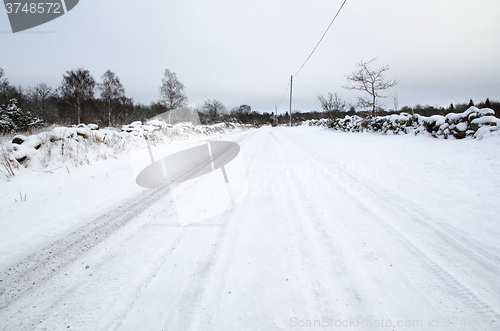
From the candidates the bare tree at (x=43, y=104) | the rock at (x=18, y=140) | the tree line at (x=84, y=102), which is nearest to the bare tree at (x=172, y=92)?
the tree line at (x=84, y=102)

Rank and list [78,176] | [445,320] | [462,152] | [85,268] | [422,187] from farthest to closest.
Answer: [462,152] → [78,176] → [422,187] → [85,268] → [445,320]

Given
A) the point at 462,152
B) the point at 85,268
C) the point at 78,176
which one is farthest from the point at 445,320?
the point at 78,176

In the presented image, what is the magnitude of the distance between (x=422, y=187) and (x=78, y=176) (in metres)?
8.10

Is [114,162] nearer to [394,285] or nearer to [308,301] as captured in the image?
[308,301]

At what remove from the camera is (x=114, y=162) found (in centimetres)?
689

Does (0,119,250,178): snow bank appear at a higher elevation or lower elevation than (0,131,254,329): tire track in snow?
higher

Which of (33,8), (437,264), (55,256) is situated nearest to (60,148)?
(33,8)

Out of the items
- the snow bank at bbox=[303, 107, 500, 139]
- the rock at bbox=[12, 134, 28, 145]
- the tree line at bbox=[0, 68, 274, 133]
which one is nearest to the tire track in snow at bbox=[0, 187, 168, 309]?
the rock at bbox=[12, 134, 28, 145]

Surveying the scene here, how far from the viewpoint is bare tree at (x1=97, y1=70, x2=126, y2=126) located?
25658mm

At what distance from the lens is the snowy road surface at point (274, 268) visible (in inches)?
57.0

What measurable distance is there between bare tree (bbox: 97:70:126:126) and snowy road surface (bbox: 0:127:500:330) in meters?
28.7

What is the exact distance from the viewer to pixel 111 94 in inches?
1041

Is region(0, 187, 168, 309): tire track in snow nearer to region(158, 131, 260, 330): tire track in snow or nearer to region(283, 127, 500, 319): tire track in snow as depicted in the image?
region(158, 131, 260, 330): tire track in snow

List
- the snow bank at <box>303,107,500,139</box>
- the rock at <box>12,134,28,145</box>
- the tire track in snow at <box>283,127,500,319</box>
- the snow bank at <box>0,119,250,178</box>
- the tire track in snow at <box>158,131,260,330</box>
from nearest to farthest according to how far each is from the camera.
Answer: the tire track in snow at <box>158,131,260,330</box>
the tire track in snow at <box>283,127,500,319</box>
the snow bank at <box>0,119,250,178</box>
the rock at <box>12,134,28,145</box>
the snow bank at <box>303,107,500,139</box>
